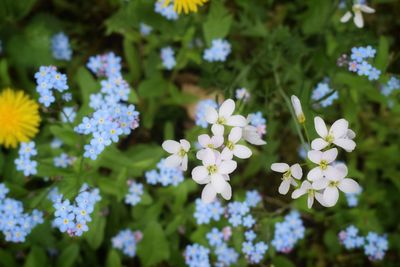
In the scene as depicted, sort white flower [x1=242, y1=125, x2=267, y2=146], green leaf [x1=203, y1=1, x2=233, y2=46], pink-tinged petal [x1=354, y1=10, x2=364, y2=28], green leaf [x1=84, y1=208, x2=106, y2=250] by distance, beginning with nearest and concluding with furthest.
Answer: white flower [x1=242, y1=125, x2=267, y2=146], pink-tinged petal [x1=354, y1=10, x2=364, y2=28], green leaf [x1=84, y1=208, x2=106, y2=250], green leaf [x1=203, y1=1, x2=233, y2=46]

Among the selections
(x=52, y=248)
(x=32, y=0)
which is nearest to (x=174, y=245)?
(x=52, y=248)

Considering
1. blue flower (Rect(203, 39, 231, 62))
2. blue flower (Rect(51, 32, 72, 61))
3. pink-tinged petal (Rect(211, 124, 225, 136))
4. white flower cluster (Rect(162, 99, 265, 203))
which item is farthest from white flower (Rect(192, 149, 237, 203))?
blue flower (Rect(51, 32, 72, 61))

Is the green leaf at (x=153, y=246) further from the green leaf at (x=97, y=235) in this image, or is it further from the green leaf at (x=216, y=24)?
the green leaf at (x=216, y=24)

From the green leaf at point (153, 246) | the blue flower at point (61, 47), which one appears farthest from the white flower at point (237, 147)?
the blue flower at point (61, 47)

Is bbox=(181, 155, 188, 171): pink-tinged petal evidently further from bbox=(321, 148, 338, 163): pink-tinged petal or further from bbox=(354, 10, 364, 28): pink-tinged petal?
bbox=(354, 10, 364, 28): pink-tinged petal

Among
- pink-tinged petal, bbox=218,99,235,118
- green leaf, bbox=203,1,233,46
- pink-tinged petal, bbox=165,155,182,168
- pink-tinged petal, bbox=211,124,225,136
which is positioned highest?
green leaf, bbox=203,1,233,46
